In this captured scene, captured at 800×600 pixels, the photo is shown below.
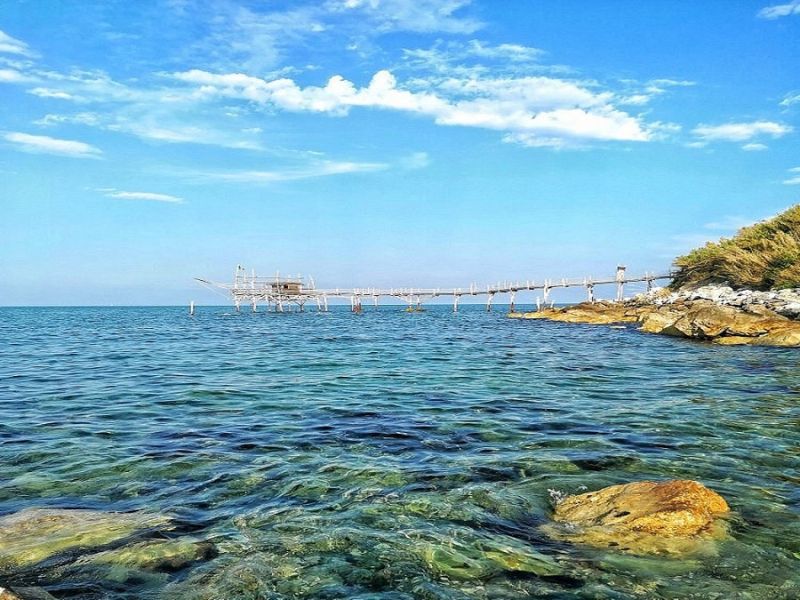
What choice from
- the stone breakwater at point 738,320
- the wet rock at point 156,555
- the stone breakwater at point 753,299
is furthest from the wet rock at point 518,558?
the stone breakwater at point 753,299

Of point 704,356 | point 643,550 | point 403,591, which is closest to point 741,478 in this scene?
point 643,550

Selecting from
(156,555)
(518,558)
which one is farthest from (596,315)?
(156,555)

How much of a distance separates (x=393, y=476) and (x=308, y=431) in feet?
9.30

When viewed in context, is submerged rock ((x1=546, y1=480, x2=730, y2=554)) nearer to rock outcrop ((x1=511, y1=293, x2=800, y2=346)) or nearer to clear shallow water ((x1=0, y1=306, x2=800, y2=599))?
clear shallow water ((x1=0, y1=306, x2=800, y2=599))

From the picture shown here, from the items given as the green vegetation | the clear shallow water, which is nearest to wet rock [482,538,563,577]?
the clear shallow water

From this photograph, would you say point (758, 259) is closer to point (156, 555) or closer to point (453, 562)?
point (453, 562)

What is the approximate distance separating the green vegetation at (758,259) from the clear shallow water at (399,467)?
2110 centimetres

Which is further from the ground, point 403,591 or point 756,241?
point 756,241

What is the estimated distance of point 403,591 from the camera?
4.12 metres

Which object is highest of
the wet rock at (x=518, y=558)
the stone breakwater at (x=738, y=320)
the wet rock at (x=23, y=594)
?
the stone breakwater at (x=738, y=320)

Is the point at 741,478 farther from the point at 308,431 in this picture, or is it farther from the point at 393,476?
the point at 308,431

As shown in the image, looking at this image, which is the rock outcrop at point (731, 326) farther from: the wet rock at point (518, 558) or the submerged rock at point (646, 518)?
the wet rock at point (518, 558)

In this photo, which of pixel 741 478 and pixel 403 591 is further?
pixel 741 478

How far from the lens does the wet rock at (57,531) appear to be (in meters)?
4.67
